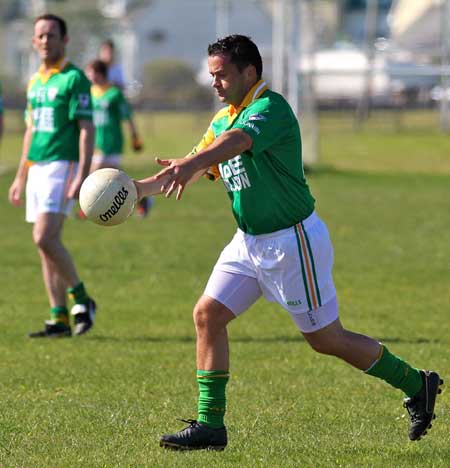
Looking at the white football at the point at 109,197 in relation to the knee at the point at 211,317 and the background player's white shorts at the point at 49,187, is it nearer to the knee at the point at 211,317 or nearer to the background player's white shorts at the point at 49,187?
the knee at the point at 211,317

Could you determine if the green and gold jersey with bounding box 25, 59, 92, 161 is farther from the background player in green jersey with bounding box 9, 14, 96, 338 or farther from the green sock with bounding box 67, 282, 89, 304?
the green sock with bounding box 67, 282, 89, 304

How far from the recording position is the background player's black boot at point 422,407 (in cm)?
631

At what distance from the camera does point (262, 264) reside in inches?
243

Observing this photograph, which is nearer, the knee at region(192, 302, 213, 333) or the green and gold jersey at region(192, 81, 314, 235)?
the green and gold jersey at region(192, 81, 314, 235)

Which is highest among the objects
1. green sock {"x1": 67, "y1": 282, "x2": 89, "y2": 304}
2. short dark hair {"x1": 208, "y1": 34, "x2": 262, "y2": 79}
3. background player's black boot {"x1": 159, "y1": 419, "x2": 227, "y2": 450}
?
short dark hair {"x1": 208, "y1": 34, "x2": 262, "y2": 79}

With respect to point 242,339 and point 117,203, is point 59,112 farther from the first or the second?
point 117,203

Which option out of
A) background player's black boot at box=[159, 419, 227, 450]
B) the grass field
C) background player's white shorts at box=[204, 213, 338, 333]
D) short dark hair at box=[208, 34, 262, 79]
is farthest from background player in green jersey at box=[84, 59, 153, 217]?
short dark hair at box=[208, 34, 262, 79]

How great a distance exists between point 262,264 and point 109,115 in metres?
12.4

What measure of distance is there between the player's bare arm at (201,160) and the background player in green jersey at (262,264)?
0.32m

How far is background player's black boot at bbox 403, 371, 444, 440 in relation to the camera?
20.7 ft

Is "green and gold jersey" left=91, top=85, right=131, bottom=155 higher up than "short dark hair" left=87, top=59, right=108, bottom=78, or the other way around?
"short dark hair" left=87, top=59, right=108, bottom=78

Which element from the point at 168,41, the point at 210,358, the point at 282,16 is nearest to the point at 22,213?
the point at 282,16

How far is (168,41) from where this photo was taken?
6269 cm

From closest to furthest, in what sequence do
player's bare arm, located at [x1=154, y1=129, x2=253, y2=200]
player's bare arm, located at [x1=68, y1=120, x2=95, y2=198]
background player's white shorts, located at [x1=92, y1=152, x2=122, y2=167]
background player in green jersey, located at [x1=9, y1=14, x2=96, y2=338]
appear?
player's bare arm, located at [x1=154, y1=129, x2=253, y2=200], player's bare arm, located at [x1=68, y1=120, x2=95, y2=198], background player in green jersey, located at [x1=9, y1=14, x2=96, y2=338], background player's white shorts, located at [x1=92, y1=152, x2=122, y2=167]
